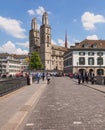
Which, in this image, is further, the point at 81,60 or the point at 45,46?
the point at 45,46

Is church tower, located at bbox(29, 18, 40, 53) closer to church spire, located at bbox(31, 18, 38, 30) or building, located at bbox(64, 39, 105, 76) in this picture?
church spire, located at bbox(31, 18, 38, 30)

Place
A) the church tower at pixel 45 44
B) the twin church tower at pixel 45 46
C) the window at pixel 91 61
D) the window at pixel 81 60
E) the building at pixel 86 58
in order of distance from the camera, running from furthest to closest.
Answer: the twin church tower at pixel 45 46 < the church tower at pixel 45 44 < the window at pixel 91 61 < the window at pixel 81 60 < the building at pixel 86 58

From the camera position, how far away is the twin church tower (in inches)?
6993

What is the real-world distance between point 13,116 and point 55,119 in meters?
1.74

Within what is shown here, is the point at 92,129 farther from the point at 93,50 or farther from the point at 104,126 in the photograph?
the point at 93,50

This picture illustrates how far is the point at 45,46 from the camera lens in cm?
17662

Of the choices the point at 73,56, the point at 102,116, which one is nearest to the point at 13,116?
the point at 102,116

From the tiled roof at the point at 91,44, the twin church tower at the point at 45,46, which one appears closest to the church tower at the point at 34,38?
the twin church tower at the point at 45,46

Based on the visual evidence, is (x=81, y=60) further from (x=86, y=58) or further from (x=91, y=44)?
(x=91, y=44)

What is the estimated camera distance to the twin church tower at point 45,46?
177625 millimetres

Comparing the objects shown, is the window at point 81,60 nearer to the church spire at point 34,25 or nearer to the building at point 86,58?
the building at point 86,58

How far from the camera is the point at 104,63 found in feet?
361

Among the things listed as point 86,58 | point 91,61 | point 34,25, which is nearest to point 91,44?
point 86,58

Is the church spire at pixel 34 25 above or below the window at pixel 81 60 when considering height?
above
